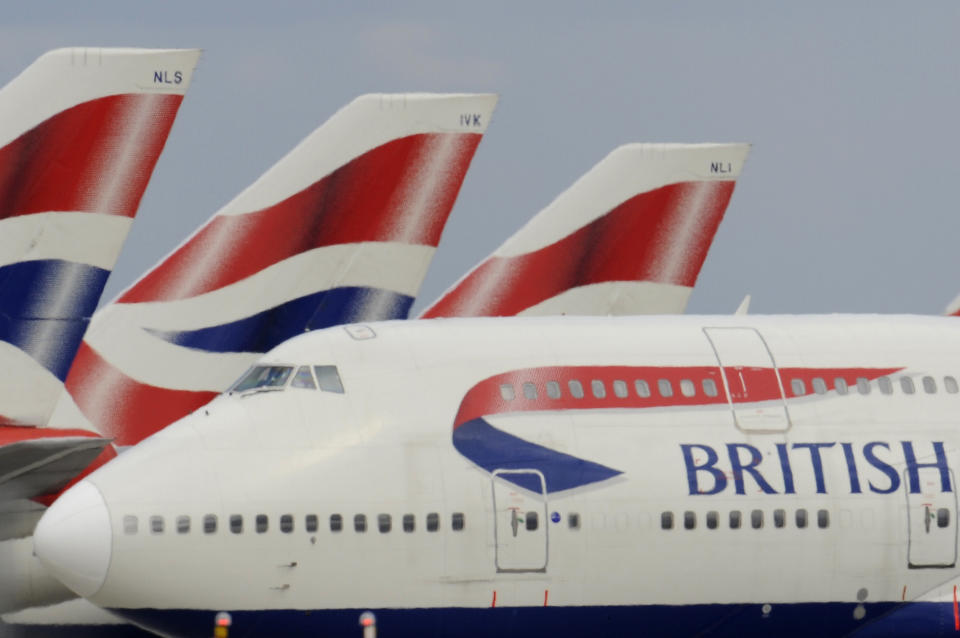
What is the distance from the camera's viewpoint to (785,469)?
34.3 m

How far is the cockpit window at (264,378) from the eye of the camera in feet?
112

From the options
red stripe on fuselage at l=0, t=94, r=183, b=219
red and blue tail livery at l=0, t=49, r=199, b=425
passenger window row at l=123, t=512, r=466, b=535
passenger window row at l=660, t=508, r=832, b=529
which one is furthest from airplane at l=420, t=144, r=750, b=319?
passenger window row at l=123, t=512, r=466, b=535

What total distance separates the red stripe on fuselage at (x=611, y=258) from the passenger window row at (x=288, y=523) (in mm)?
14566

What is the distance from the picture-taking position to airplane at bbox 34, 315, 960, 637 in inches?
1293

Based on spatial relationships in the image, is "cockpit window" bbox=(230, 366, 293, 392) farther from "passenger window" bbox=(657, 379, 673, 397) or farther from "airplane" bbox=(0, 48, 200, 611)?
"passenger window" bbox=(657, 379, 673, 397)

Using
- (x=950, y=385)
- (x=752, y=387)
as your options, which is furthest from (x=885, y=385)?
(x=752, y=387)

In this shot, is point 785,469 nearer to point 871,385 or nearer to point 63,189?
point 871,385

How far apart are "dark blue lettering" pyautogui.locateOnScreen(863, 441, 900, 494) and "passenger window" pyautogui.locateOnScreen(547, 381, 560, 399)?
4596 mm

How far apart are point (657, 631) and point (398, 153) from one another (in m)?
13.0

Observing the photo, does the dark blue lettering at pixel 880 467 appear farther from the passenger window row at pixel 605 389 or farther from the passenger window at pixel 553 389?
the passenger window at pixel 553 389

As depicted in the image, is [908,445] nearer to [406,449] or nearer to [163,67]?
[406,449]

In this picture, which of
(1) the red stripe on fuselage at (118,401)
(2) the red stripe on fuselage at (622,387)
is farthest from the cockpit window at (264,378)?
(1) the red stripe on fuselage at (118,401)

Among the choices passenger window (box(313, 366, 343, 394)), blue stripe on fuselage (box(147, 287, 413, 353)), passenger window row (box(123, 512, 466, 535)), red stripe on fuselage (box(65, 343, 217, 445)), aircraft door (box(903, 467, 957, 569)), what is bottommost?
aircraft door (box(903, 467, 957, 569))

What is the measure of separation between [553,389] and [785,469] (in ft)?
11.7
